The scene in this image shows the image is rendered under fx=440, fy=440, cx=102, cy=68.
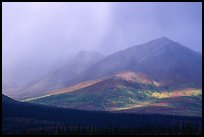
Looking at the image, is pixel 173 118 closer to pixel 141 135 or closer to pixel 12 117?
pixel 12 117

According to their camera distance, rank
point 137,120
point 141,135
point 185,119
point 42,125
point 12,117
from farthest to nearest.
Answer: point 185,119 < point 137,120 < point 12,117 < point 42,125 < point 141,135

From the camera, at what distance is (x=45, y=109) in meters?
193

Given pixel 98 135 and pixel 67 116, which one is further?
pixel 67 116

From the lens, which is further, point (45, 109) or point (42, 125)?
point (45, 109)

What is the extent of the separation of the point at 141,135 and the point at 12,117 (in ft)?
230

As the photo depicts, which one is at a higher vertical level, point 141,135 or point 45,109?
point 45,109

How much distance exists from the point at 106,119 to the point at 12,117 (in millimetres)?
38017

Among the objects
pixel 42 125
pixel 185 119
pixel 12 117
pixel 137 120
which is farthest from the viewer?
pixel 185 119

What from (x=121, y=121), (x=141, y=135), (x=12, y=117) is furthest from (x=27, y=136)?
(x=121, y=121)

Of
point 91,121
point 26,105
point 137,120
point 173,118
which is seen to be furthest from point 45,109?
point 173,118

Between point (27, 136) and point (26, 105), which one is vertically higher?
point (26, 105)

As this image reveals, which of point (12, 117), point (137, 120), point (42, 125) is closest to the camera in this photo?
point (42, 125)

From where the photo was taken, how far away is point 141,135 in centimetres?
10794

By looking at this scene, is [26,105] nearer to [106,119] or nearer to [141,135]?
[106,119]
